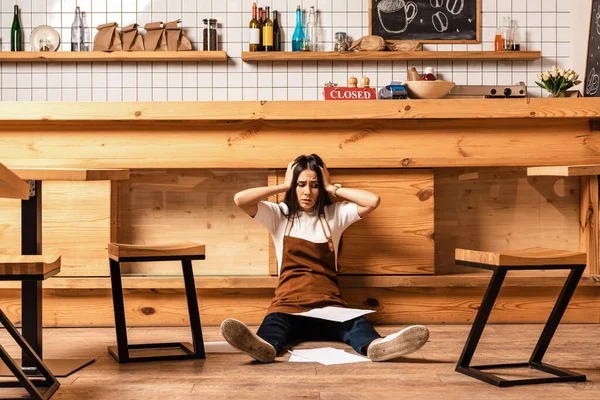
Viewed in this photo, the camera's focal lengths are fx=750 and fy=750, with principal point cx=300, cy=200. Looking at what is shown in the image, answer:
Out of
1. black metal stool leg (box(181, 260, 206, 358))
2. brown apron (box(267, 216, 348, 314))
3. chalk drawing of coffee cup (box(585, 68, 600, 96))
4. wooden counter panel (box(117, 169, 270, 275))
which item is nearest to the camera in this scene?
black metal stool leg (box(181, 260, 206, 358))

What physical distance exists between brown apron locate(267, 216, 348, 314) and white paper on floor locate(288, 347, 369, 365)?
0.73 ft

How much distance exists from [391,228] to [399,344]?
2.70 ft

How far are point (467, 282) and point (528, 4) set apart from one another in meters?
1.85

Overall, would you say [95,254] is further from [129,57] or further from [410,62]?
[410,62]

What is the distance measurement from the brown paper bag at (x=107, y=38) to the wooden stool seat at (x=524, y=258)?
8.33 feet

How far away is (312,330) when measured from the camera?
2756 millimetres

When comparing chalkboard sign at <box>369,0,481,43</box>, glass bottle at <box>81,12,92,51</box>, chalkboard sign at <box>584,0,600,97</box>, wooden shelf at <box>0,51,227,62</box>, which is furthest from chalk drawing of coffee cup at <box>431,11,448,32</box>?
glass bottle at <box>81,12,92,51</box>

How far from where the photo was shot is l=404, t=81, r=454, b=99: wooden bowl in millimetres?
3248

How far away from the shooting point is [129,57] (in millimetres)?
4020

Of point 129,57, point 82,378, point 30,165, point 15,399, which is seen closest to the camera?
point 15,399

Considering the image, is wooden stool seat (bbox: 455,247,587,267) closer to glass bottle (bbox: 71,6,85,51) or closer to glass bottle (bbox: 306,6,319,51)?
glass bottle (bbox: 306,6,319,51)

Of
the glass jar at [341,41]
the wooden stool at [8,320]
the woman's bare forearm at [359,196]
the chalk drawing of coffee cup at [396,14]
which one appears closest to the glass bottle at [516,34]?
the chalk drawing of coffee cup at [396,14]

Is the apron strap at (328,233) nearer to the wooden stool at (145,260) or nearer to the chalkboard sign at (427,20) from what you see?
the wooden stool at (145,260)

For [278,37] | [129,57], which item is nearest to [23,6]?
[129,57]
